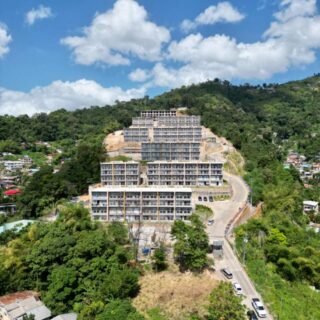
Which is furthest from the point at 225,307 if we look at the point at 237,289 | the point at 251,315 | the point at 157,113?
the point at 157,113

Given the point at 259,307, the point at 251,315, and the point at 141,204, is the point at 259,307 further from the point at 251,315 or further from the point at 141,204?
the point at 141,204

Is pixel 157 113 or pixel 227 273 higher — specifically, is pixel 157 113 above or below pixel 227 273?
above

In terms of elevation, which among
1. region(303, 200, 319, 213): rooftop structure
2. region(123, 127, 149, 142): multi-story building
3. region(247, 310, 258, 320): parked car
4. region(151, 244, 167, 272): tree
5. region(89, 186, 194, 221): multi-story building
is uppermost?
region(123, 127, 149, 142): multi-story building

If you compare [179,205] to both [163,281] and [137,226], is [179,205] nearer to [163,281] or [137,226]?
[137,226]

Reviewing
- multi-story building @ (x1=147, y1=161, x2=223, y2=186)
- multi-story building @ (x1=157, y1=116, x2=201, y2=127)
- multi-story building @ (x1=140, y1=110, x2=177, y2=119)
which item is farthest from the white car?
multi-story building @ (x1=140, y1=110, x2=177, y2=119)

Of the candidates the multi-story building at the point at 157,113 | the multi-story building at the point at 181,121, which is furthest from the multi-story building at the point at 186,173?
the multi-story building at the point at 157,113

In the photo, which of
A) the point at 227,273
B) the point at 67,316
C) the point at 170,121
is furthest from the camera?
the point at 170,121

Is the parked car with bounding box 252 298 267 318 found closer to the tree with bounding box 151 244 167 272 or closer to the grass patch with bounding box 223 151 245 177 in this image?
the tree with bounding box 151 244 167 272
